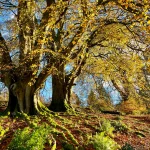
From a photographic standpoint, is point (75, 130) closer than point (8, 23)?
Yes

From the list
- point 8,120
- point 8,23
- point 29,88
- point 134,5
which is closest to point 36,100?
point 29,88

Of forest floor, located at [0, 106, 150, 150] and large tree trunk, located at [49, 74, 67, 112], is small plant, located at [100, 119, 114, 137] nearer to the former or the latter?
forest floor, located at [0, 106, 150, 150]

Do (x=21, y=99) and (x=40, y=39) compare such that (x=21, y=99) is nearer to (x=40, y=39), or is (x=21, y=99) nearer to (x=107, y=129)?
(x=40, y=39)

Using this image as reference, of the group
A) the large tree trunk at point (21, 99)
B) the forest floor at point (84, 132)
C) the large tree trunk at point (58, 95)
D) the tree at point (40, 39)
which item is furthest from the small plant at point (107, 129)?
the large tree trunk at point (58, 95)

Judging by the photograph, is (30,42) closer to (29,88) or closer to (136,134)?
(29,88)

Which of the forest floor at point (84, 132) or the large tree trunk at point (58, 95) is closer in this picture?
the forest floor at point (84, 132)

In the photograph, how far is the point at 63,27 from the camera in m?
16.8

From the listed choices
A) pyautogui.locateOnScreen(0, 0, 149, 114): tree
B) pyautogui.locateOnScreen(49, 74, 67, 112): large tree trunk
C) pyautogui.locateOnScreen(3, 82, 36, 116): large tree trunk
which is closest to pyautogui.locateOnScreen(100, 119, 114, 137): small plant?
pyautogui.locateOnScreen(0, 0, 149, 114): tree

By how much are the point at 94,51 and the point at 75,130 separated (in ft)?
27.7

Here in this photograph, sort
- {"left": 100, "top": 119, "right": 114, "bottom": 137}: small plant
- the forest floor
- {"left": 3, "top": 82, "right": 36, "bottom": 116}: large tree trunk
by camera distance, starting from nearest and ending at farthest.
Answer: the forest floor < {"left": 100, "top": 119, "right": 114, "bottom": 137}: small plant < {"left": 3, "top": 82, "right": 36, "bottom": 116}: large tree trunk

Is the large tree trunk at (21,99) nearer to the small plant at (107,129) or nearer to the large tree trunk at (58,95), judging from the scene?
the large tree trunk at (58,95)

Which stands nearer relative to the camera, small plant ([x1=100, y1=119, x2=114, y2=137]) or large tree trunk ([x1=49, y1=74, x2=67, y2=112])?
small plant ([x1=100, y1=119, x2=114, y2=137])

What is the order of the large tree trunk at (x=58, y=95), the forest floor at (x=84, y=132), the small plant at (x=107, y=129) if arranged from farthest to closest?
the large tree trunk at (x=58, y=95)
the small plant at (x=107, y=129)
the forest floor at (x=84, y=132)

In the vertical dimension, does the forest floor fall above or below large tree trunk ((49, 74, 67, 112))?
below
